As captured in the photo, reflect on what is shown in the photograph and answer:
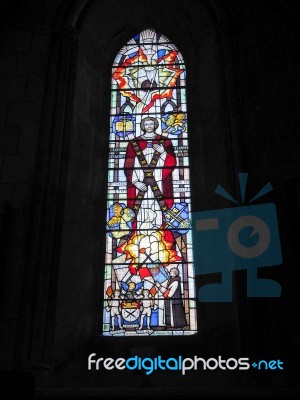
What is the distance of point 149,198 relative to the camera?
678cm

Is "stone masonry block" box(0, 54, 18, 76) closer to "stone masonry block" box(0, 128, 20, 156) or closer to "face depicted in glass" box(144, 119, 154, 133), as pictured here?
"stone masonry block" box(0, 128, 20, 156)

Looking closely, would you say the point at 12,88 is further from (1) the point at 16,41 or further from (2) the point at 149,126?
(2) the point at 149,126

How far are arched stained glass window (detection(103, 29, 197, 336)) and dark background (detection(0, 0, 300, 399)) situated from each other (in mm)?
157

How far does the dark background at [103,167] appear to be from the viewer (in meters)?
5.37

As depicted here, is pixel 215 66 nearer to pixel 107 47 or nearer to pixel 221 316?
pixel 107 47

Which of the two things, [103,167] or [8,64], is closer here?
[103,167]

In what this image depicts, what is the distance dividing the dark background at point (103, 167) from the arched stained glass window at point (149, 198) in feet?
0.51

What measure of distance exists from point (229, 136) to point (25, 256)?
2711 millimetres

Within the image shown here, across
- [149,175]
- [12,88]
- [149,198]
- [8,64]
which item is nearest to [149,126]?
[149,175]

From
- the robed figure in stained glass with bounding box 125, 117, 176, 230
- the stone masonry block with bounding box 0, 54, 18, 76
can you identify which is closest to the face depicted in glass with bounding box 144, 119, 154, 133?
the robed figure in stained glass with bounding box 125, 117, 176, 230

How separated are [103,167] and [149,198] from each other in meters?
0.77

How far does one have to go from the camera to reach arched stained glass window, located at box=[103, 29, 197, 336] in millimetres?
6125

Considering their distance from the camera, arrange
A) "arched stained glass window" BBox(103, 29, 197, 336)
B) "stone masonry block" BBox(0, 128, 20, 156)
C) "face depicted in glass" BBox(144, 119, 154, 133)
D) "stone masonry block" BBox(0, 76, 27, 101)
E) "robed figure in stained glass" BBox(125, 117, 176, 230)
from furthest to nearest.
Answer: "face depicted in glass" BBox(144, 119, 154, 133)
"stone masonry block" BBox(0, 76, 27, 101)
"robed figure in stained glass" BBox(125, 117, 176, 230)
"stone masonry block" BBox(0, 128, 20, 156)
"arched stained glass window" BBox(103, 29, 197, 336)

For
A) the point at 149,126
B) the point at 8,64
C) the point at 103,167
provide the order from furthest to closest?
the point at 149,126 → the point at 8,64 → the point at 103,167
